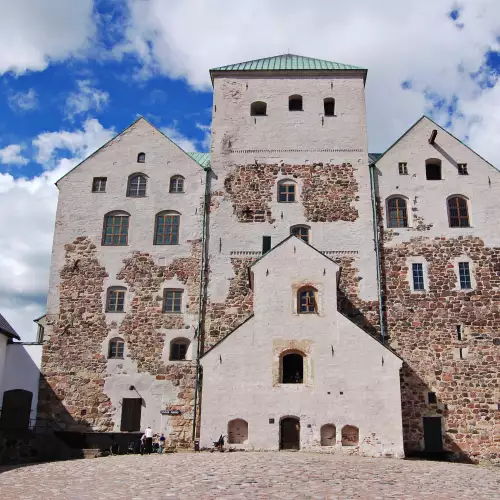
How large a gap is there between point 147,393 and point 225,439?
204 inches

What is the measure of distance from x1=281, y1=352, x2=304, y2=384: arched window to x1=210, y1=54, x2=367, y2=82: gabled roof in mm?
16862

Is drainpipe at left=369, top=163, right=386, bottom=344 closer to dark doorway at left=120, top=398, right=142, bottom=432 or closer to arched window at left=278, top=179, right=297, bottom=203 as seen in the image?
arched window at left=278, top=179, right=297, bottom=203

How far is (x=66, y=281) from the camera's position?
29.1 m

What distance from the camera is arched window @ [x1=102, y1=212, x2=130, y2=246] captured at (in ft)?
97.7

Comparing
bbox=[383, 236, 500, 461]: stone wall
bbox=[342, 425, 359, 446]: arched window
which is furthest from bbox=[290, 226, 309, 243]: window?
bbox=[342, 425, 359, 446]: arched window

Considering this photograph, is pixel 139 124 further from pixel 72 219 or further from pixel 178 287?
pixel 178 287

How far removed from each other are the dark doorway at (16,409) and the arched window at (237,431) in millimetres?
10106

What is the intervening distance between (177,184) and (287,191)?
595 cm

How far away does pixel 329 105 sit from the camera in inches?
1278

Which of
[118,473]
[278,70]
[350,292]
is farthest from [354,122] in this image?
[118,473]

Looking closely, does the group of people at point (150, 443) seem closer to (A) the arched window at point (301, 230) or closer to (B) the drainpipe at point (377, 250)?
(B) the drainpipe at point (377, 250)

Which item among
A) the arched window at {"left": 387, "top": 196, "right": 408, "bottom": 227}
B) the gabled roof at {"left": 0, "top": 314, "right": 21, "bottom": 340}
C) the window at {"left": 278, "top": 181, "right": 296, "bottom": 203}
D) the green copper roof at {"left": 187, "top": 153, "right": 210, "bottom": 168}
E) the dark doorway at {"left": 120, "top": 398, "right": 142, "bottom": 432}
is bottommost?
the dark doorway at {"left": 120, "top": 398, "right": 142, "bottom": 432}

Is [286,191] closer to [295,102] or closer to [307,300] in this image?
[295,102]

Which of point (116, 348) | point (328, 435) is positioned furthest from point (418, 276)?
point (116, 348)
